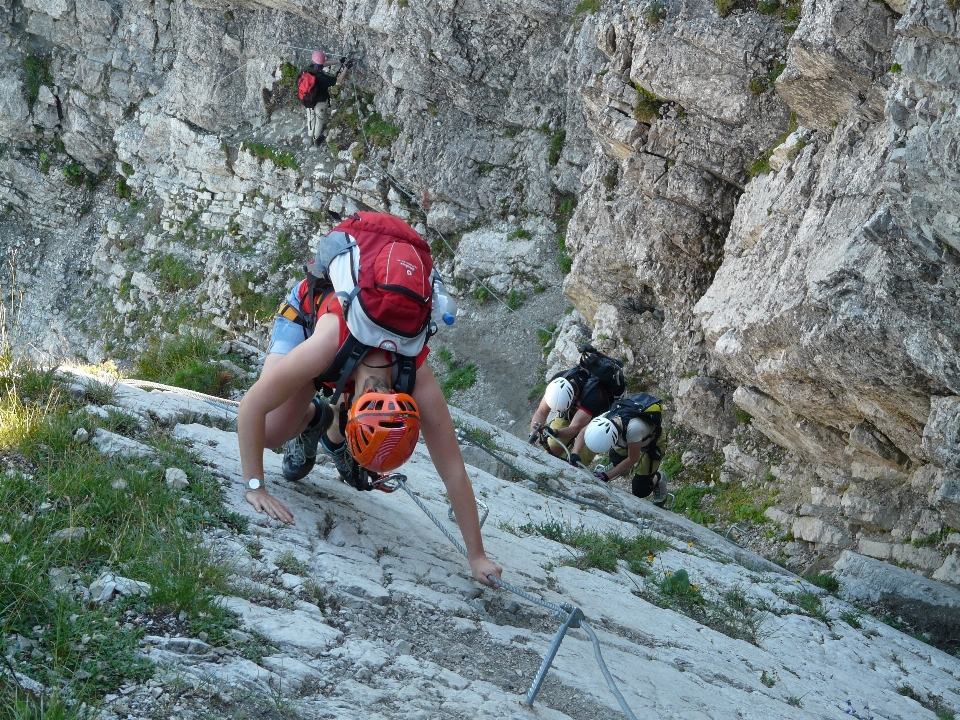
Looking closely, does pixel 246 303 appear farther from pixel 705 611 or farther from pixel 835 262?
pixel 705 611

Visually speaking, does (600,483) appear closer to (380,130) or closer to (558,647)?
(558,647)

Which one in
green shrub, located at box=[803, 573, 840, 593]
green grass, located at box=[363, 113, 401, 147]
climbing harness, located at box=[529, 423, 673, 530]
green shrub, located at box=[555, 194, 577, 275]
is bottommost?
climbing harness, located at box=[529, 423, 673, 530]

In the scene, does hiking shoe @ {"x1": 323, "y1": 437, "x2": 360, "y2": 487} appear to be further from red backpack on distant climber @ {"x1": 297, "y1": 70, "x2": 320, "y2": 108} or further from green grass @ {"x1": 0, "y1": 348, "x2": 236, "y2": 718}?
red backpack on distant climber @ {"x1": 297, "y1": 70, "x2": 320, "y2": 108}

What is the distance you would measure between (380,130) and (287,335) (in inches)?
630

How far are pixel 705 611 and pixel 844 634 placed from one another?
123 centimetres

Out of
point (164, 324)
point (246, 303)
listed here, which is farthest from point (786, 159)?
point (164, 324)

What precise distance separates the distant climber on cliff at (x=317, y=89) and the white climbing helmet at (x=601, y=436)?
Answer: 1376 cm

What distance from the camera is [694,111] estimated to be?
11.7m

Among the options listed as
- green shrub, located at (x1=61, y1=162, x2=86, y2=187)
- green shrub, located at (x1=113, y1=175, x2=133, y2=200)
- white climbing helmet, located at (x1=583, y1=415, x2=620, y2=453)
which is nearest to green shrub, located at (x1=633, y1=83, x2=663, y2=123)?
white climbing helmet, located at (x1=583, y1=415, x2=620, y2=453)

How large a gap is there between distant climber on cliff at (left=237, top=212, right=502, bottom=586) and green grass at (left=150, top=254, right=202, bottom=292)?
18441 millimetres

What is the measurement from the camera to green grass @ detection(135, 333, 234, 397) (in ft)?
25.7

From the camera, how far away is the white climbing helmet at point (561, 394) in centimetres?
1066

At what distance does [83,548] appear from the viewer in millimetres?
3326

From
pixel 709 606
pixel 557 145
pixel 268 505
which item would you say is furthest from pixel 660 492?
pixel 557 145
